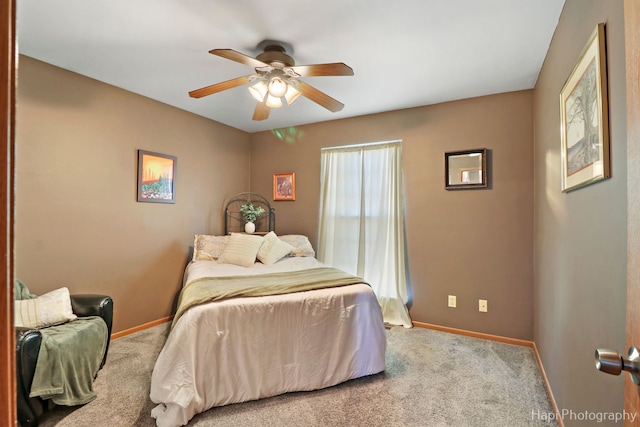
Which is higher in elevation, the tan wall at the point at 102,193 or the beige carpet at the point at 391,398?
the tan wall at the point at 102,193

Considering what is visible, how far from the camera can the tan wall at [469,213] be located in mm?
2994

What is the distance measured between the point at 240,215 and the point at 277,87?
8.50ft

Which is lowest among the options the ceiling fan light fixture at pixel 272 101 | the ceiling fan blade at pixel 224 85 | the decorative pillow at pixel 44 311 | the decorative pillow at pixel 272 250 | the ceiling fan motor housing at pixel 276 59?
the decorative pillow at pixel 44 311

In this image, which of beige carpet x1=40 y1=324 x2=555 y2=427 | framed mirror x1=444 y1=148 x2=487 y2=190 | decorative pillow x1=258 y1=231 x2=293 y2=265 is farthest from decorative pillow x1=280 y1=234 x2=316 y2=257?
framed mirror x1=444 y1=148 x2=487 y2=190

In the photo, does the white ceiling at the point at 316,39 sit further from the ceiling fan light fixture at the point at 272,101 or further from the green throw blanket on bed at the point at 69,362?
the green throw blanket on bed at the point at 69,362

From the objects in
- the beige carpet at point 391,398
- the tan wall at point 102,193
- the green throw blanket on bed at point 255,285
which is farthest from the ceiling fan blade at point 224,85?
the beige carpet at point 391,398

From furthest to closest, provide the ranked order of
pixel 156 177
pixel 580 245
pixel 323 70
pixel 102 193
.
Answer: pixel 156 177
pixel 102 193
pixel 323 70
pixel 580 245

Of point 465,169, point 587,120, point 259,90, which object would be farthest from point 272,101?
point 465,169

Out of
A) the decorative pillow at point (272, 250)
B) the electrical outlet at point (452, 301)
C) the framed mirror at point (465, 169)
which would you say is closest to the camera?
the framed mirror at point (465, 169)

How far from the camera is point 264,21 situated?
6.44ft

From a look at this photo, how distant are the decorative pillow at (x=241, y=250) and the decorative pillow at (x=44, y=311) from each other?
4.65 feet

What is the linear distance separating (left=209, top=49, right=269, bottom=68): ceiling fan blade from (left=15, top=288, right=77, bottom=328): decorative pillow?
2081 millimetres

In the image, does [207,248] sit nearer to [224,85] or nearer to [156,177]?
[156,177]

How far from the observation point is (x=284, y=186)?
4387 millimetres
